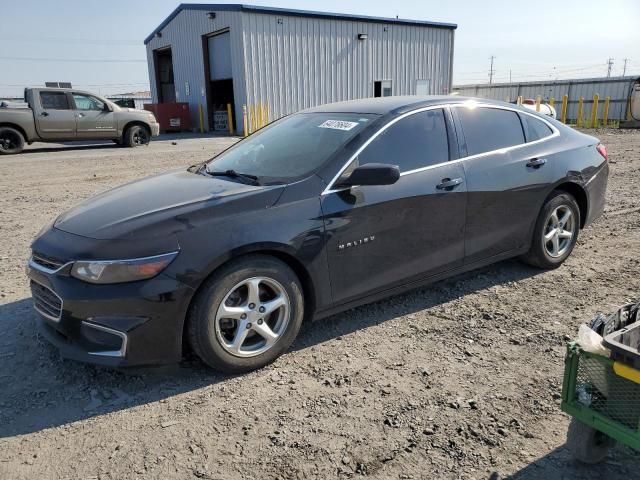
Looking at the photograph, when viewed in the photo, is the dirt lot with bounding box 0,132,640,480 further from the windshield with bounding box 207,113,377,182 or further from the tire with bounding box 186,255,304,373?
the windshield with bounding box 207,113,377,182

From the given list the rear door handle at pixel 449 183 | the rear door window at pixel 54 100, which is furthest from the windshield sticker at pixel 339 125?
the rear door window at pixel 54 100

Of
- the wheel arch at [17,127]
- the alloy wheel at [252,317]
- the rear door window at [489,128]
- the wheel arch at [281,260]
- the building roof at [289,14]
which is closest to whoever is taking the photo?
the wheel arch at [281,260]

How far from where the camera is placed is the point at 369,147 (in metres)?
3.62

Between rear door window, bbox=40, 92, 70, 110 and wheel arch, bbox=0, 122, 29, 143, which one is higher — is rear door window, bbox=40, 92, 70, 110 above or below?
above

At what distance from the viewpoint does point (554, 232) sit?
473cm

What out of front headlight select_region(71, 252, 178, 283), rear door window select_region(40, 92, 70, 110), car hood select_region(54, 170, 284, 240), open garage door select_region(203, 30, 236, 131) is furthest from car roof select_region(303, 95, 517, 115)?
open garage door select_region(203, 30, 236, 131)

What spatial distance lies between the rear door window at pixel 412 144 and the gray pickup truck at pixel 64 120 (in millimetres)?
13909

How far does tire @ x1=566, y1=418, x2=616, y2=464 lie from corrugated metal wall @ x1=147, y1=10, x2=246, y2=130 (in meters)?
20.9

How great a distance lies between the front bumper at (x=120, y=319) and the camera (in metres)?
2.82

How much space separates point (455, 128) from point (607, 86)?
28394mm

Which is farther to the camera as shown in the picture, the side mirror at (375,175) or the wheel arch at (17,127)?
the wheel arch at (17,127)

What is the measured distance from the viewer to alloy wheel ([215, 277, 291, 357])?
3076 mm

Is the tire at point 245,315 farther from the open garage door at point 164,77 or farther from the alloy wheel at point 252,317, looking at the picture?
the open garage door at point 164,77

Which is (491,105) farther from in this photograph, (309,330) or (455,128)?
(309,330)
